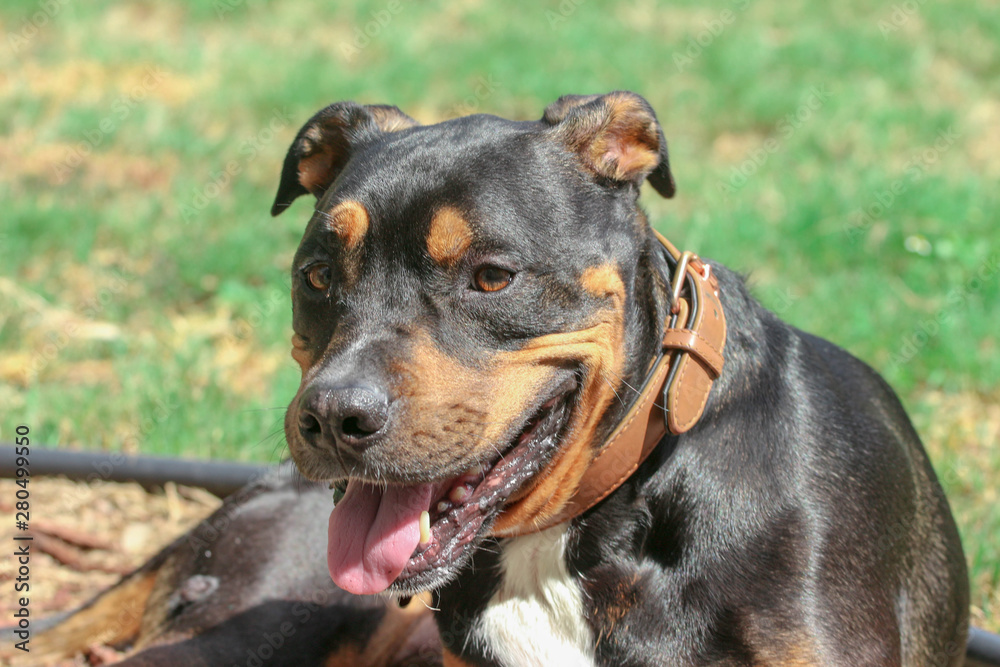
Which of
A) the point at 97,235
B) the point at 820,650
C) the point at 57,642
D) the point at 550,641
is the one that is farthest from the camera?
the point at 97,235

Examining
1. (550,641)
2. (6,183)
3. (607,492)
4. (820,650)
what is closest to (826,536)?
(820,650)

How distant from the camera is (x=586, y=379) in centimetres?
280

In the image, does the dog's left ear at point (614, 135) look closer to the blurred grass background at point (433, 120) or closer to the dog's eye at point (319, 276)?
the dog's eye at point (319, 276)

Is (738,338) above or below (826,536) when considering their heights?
→ above

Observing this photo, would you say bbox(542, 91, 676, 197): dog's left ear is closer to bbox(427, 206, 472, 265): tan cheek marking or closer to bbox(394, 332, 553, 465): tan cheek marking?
bbox(427, 206, 472, 265): tan cheek marking

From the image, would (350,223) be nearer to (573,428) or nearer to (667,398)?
(573,428)

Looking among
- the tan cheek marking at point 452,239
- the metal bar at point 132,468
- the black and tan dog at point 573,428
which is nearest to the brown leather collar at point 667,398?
the black and tan dog at point 573,428

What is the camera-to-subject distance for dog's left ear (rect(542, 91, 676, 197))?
3020 millimetres

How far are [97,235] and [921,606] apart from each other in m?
6.35

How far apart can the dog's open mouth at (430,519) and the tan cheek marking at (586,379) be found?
0.15 ft

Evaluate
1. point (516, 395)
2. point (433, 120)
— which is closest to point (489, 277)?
point (516, 395)

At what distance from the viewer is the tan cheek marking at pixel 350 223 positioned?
9.26 feet

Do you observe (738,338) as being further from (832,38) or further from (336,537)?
(832,38)

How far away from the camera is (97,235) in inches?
296
